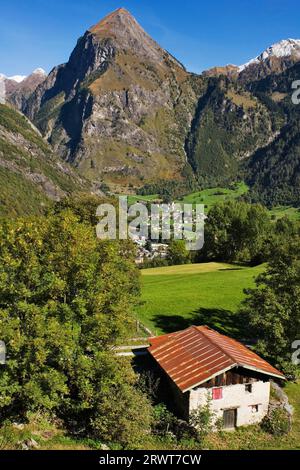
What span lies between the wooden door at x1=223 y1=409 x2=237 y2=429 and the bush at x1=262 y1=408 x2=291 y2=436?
8.16 ft

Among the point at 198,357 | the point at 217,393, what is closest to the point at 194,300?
the point at 198,357

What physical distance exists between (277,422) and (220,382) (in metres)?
5.44

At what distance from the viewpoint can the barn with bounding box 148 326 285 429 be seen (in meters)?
32.2

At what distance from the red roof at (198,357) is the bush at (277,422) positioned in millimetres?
2827

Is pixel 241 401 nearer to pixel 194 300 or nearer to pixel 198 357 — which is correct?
pixel 198 357

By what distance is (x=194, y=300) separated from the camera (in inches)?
2366

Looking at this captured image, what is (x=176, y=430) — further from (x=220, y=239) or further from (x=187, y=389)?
(x=220, y=239)

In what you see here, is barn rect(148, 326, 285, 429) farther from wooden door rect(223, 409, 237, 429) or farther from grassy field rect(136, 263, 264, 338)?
grassy field rect(136, 263, 264, 338)

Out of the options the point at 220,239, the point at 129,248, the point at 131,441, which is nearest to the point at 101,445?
the point at 131,441

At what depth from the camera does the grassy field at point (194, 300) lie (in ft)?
173

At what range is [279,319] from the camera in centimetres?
4019

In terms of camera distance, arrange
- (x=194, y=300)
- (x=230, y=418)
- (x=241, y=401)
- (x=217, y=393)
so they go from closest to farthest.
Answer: (x=217, y=393) < (x=230, y=418) < (x=241, y=401) < (x=194, y=300)

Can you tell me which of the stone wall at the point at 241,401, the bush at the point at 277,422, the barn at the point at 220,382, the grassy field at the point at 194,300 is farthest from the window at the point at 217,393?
the grassy field at the point at 194,300
